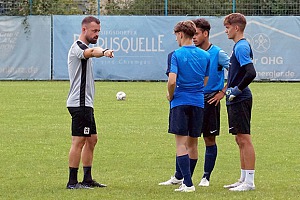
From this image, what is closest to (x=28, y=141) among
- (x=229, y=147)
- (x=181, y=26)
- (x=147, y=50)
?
(x=229, y=147)

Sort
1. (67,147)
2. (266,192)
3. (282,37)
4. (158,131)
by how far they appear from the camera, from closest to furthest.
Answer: (266,192) < (67,147) < (158,131) < (282,37)

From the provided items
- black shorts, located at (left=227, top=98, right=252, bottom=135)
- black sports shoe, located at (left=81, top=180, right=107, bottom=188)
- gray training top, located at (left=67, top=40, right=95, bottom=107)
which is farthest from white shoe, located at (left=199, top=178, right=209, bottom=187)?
gray training top, located at (left=67, top=40, right=95, bottom=107)

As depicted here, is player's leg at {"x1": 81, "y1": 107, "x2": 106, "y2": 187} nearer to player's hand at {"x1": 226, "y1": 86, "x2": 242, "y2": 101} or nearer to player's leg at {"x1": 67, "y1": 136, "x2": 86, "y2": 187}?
player's leg at {"x1": 67, "y1": 136, "x2": 86, "y2": 187}

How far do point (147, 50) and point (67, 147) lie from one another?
19.0 metres

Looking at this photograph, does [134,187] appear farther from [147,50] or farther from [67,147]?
[147,50]

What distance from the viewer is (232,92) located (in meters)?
8.95

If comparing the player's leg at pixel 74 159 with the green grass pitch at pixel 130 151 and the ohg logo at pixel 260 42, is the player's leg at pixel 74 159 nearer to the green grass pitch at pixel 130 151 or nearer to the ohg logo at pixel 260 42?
the green grass pitch at pixel 130 151

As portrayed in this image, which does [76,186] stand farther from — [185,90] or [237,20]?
[237,20]

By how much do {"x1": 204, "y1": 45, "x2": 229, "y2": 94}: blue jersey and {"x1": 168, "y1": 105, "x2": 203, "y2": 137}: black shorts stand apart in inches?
26.2

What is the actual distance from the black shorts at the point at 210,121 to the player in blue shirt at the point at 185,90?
54 cm

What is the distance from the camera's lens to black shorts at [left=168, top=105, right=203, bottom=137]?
8859 mm

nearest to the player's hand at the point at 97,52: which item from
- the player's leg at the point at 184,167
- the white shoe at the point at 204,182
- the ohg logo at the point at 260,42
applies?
the player's leg at the point at 184,167

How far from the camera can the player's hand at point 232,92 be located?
8914mm

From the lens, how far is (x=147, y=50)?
104ft
